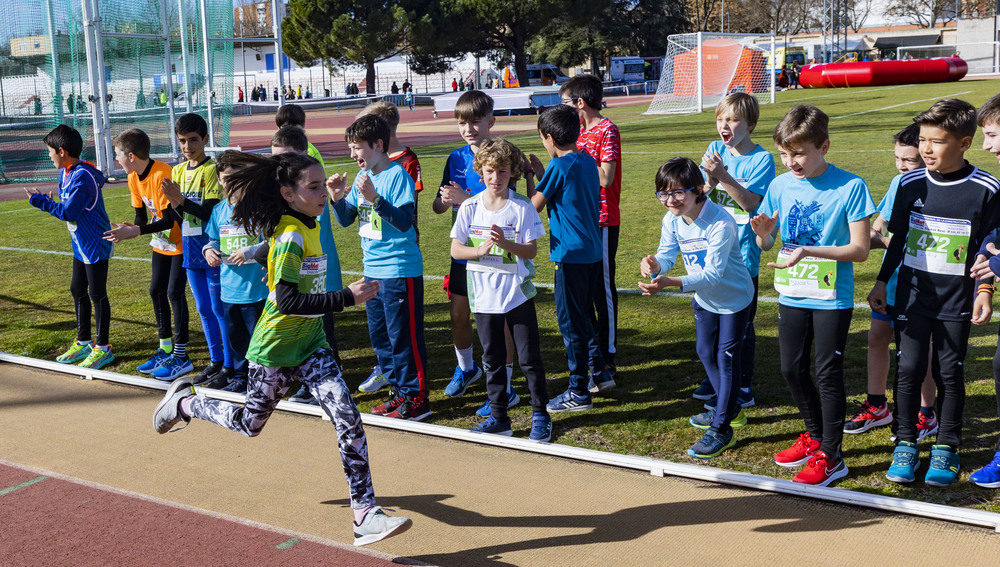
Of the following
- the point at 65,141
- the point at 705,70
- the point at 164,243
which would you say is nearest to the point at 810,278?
the point at 164,243

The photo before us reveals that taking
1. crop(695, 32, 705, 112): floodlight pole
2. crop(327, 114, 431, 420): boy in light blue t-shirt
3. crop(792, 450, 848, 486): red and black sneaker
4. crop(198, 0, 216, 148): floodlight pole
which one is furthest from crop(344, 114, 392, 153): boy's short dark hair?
crop(695, 32, 705, 112): floodlight pole

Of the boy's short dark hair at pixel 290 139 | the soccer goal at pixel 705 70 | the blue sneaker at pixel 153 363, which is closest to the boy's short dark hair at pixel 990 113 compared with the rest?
the boy's short dark hair at pixel 290 139

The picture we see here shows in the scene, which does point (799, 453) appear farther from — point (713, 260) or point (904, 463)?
point (713, 260)

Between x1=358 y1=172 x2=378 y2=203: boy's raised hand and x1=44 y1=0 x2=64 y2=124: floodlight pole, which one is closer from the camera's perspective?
x1=358 y1=172 x2=378 y2=203: boy's raised hand

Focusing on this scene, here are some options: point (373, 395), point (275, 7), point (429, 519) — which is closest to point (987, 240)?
point (429, 519)

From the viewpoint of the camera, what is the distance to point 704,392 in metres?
5.79

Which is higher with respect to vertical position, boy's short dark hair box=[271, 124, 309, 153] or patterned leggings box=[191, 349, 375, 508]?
boy's short dark hair box=[271, 124, 309, 153]

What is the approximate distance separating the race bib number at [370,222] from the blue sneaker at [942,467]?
335 cm

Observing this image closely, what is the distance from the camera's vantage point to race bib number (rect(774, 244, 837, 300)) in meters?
4.35

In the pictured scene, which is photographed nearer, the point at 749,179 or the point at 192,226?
the point at 749,179

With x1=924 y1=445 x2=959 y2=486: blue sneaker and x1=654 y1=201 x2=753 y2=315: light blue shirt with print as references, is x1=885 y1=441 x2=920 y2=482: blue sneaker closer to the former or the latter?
x1=924 y1=445 x2=959 y2=486: blue sneaker

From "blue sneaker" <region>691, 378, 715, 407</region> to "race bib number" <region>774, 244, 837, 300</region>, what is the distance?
1.44 m

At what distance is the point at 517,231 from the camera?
504cm

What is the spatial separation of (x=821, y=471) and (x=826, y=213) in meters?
1.29
